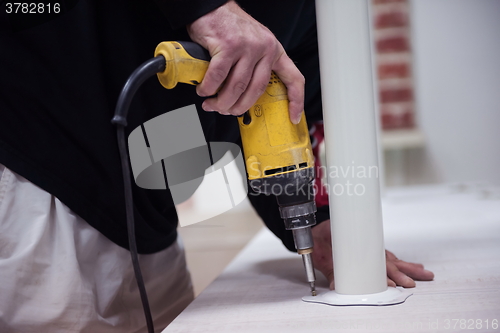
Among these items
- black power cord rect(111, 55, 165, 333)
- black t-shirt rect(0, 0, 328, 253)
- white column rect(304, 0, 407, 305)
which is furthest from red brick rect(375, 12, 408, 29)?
black power cord rect(111, 55, 165, 333)

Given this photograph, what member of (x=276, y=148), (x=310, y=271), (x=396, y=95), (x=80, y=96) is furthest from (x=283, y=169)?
(x=396, y=95)

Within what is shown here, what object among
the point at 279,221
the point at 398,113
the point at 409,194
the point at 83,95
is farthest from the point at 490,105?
the point at 83,95

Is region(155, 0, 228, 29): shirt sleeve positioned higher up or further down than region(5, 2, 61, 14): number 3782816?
further down

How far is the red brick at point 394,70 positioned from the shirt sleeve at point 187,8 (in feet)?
5.11

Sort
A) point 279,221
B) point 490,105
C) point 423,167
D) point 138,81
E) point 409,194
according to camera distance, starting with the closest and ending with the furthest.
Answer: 1. point 138,81
2. point 279,221
3. point 409,194
4. point 490,105
5. point 423,167

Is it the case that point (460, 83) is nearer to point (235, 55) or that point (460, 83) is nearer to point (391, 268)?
point (391, 268)

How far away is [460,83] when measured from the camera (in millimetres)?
1859

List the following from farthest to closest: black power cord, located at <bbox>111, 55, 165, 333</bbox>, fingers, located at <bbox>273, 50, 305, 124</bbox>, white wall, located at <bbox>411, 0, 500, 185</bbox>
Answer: white wall, located at <bbox>411, 0, 500, 185</bbox>
fingers, located at <bbox>273, 50, 305, 124</bbox>
black power cord, located at <bbox>111, 55, 165, 333</bbox>

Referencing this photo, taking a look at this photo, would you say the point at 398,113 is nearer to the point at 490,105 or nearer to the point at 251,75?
the point at 490,105

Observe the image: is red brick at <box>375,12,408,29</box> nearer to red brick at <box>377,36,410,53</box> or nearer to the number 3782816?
red brick at <box>377,36,410,53</box>

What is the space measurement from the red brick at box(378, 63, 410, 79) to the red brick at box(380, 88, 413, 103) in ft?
0.20

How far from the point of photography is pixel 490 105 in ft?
5.98

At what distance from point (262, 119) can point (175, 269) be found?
0.41m

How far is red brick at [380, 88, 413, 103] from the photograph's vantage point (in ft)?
6.17
